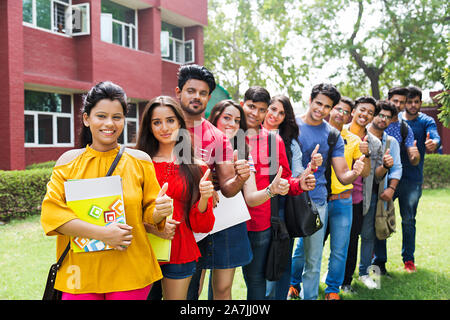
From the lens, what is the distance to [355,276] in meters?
5.15

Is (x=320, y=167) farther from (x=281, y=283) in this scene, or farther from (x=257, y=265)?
(x=257, y=265)

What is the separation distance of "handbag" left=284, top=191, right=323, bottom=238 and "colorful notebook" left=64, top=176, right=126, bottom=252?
1697 mm

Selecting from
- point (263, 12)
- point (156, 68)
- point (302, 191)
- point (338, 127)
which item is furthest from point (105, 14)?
point (302, 191)

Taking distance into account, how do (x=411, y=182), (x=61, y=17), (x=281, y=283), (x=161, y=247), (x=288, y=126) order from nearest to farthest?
(x=161, y=247) < (x=281, y=283) < (x=288, y=126) < (x=411, y=182) < (x=61, y=17)

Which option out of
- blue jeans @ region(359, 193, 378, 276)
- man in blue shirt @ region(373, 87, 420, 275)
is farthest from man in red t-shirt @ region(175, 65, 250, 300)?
man in blue shirt @ region(373, 87, 420, 275)

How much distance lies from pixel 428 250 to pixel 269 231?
4202mm

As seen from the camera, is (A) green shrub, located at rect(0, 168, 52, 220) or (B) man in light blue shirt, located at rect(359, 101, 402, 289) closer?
(B) man in light blue shirt, located at rect(359, 101, 402, 289)

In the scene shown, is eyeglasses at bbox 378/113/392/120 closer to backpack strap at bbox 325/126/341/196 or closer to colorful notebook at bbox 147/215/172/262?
backpack strap at bbox 325/126/341/196

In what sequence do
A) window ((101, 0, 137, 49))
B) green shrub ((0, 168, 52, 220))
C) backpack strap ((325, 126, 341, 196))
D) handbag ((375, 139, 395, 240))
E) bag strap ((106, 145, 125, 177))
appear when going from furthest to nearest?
window ((101, 0, 137, 49))
green shrub ((0, 168, 52, 220))
handbag ((375, 139, 395, 240))
backpack strap ((325, 126, 341, 196))
bag strap ((106, 145, 125, 177))

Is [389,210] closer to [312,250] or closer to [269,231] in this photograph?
[312,250]

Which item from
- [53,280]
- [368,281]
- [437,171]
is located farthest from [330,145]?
[437,171]

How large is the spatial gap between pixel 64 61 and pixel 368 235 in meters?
10.3

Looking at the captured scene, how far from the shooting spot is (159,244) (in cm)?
239

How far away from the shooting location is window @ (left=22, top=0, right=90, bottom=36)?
11719mm
